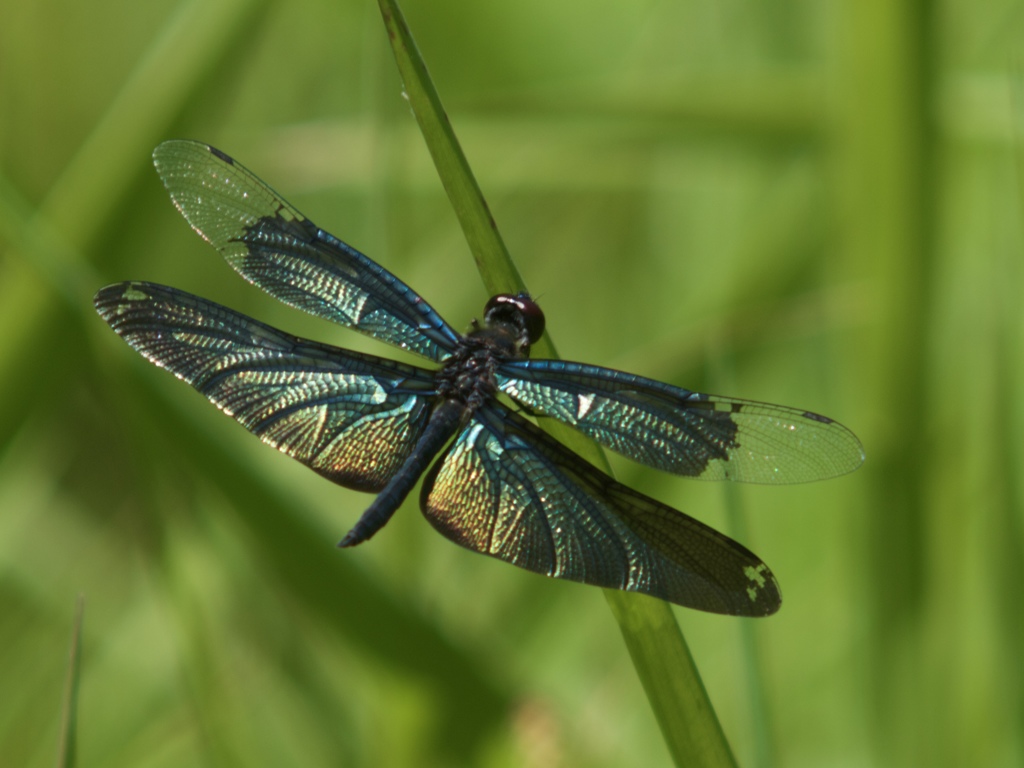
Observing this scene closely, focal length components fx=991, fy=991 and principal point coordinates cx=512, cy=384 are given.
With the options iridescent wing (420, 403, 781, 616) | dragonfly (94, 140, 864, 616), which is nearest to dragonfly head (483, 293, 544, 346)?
dragonfly (94, 140, 864, 616)

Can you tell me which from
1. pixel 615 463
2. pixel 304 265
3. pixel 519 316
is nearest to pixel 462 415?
pixel 519 316

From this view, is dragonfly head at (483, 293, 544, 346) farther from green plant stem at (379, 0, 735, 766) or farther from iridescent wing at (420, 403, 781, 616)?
green plant stem at (379, 0, 735, 766)

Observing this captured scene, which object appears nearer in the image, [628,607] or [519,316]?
[628,607]

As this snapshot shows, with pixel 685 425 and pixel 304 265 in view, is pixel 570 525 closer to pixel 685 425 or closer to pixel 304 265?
pixel 685 425

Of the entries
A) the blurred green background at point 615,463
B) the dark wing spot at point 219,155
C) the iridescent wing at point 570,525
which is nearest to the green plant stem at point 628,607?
the iridescent wing at point 570,525

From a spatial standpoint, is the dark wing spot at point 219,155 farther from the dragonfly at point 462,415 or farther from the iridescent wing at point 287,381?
the iridescent wing at point 287,381
